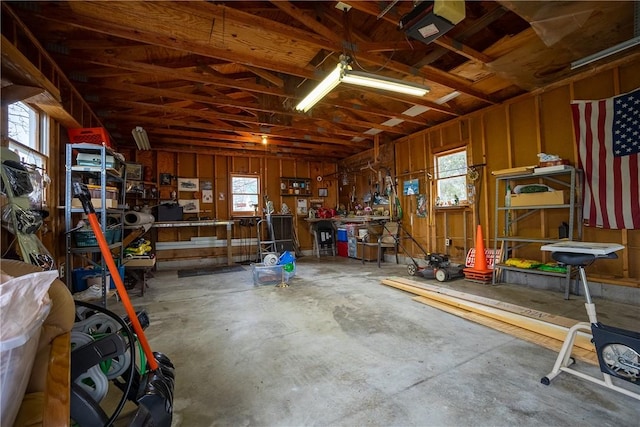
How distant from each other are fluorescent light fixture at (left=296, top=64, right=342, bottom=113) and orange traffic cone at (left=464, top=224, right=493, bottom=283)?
3.28 meters

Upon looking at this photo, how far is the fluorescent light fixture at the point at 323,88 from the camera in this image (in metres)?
2.94

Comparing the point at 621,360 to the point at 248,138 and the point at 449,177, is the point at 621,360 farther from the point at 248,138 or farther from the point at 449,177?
the point at 248,138

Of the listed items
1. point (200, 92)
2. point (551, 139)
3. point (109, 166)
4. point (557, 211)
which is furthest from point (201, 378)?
point (551, 139)

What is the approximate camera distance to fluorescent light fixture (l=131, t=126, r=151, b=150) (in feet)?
17.4

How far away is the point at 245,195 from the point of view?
7.39 metres

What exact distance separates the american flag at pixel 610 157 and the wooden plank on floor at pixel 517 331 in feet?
6.95

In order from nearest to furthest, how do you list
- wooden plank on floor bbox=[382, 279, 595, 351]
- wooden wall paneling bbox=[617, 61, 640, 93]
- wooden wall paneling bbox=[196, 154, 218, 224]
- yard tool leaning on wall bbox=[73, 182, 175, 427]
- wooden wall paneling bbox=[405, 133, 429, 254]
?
yard tool leaning on wall bbox=[73, 182, 175, 427] → wooden plank on floor bbox=[382, 279, 595, 351] → wooden wall paneling bbox=[617, 61, 640, 93] → wooden wall paneling bbox=[405, 133, 429, 254] → wooden wall paneling bbox=[196, 154, 218, 224]

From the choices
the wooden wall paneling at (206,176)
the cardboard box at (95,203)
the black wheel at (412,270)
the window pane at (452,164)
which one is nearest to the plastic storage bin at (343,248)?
the black wheel at (412,270)

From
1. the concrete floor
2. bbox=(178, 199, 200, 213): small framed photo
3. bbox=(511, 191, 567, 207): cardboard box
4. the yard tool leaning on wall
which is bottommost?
the concrete floor

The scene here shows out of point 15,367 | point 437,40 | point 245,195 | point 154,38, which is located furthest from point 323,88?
point 245,195

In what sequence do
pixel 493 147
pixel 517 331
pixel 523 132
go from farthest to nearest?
pixel 493 147 → pixel 523 132 → pixel 517 331

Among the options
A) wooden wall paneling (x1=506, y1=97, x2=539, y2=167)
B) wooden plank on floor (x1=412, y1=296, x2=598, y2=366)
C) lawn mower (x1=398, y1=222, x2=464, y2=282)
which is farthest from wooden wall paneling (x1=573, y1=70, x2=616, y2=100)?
wooden plank on floor (x1=412, y1=296, x2=598, y2=366)

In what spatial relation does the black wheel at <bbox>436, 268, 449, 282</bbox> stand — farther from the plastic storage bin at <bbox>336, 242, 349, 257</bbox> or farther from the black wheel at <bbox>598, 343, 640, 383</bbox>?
the plastic storage bin at <bbox>336, 242, 349, 257</bbox>

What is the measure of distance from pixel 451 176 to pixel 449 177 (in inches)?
Result: 1.8
